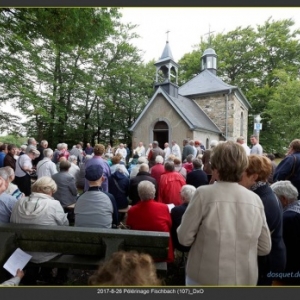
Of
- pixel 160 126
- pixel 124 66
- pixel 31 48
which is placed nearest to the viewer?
pixel 31 48

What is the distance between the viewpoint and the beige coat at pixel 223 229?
1.30 m

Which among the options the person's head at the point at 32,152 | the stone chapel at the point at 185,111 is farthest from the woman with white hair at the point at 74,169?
the stone chapel at the point at 185,111

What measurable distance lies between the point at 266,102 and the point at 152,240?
9.71 feet

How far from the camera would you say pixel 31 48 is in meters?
3.17

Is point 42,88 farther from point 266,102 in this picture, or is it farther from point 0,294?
point 266,102

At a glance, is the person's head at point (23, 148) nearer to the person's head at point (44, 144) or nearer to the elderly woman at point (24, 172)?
the elderly woman at point (24, 172)

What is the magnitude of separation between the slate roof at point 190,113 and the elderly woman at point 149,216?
564 centimetres

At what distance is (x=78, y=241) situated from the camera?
6.23 feet

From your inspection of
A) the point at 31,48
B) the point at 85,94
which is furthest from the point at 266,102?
the point at 31,48

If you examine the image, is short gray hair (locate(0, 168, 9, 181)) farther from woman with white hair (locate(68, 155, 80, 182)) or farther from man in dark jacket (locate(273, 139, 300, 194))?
man in dark jacket (locate(273, 139, 300, 194))

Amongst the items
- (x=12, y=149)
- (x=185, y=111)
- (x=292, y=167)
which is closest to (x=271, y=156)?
(x=292, y=167)

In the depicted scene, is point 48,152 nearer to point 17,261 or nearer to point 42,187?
point 42,187

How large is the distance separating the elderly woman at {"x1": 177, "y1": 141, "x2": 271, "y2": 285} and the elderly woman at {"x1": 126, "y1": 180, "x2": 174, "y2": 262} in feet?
2.78

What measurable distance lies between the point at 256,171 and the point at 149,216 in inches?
37.7
